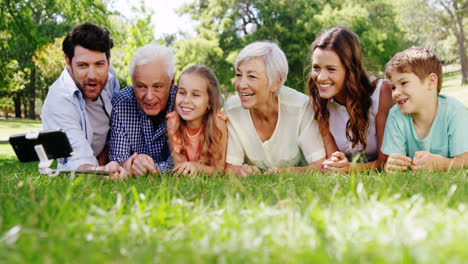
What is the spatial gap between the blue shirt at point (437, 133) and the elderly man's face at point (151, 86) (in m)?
2.58

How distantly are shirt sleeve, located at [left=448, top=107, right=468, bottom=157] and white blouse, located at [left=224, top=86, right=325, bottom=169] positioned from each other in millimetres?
1301

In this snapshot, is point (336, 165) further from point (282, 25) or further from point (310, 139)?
point (282, 25)

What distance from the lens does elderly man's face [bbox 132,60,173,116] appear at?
452cm

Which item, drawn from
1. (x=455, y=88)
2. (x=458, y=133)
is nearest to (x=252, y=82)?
(x=458, y=133)

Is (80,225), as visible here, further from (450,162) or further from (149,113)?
(450,162)

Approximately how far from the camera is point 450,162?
3814 mm

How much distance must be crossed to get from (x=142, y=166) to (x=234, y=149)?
114 cm

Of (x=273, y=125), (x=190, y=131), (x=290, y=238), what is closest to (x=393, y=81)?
(x=273, y=125)

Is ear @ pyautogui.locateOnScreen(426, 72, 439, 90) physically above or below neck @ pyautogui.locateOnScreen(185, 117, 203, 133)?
above

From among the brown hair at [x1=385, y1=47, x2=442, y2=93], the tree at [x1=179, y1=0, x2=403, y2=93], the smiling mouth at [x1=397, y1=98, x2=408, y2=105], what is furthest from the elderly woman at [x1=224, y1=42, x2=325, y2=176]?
the tree at [x1=179, y1=0, x2=403, y2=93]

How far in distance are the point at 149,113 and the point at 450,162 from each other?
3.27 m

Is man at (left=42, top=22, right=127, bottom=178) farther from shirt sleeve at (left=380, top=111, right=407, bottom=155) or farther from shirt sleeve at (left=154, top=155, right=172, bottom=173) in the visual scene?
shirt sleeve at (left=380, top=111, right=407, bottom=155)

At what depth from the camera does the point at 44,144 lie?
10.2 feet

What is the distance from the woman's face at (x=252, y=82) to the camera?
4301 mm
